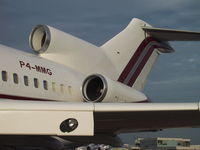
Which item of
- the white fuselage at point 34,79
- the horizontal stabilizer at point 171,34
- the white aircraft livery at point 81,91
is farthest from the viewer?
the horizontal stabilizer at point 171,34

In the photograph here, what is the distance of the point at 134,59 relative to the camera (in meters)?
13.6

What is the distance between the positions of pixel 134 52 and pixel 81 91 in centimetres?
395

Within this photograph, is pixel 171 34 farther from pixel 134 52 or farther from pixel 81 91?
pixel 81 91

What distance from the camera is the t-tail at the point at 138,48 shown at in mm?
13164

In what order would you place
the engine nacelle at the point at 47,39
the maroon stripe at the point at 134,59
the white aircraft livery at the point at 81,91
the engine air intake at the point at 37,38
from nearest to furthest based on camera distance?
the white aircraft livery at the point at 81,91
the engine nacelle at the point at 47,39
the engine air intake at the point at 37,38
the maroon stripe at the point at 134,59

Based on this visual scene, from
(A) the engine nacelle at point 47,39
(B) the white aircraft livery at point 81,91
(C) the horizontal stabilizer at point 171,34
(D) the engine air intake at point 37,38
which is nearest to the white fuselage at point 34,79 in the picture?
(B) the white aircraft livery at point 81,91

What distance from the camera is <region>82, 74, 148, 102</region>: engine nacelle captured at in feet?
32.4

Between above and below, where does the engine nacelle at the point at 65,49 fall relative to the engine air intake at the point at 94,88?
above

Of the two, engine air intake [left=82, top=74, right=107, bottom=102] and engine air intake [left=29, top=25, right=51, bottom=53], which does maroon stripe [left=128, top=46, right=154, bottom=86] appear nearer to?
engine air intake [left=82, top=74, right=107, bottom=102]

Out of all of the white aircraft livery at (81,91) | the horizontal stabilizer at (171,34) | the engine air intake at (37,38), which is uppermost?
the horizontal stabilizer at (171,34)

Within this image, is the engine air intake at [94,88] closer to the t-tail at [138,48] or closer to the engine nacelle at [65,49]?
the engine nacelle at [65,49]

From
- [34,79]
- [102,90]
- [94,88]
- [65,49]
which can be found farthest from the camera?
[65,49]

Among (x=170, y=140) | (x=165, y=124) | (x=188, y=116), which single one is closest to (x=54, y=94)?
(x=165, y=124)

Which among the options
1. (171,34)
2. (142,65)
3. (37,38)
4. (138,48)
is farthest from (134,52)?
(37,38)
